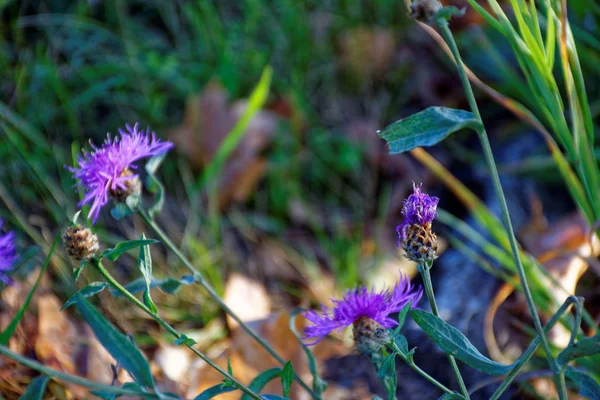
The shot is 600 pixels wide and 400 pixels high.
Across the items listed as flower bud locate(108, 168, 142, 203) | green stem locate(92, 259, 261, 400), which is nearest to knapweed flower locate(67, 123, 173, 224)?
flower bud locate(108, 168, 142, 203)

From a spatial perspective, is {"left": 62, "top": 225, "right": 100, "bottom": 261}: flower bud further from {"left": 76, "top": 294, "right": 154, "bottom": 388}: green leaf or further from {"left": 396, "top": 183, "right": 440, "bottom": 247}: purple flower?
{"left": 396, "top": 183, "right": 440, "bottom": 247}: purple flower

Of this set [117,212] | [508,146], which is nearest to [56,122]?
[117,212]

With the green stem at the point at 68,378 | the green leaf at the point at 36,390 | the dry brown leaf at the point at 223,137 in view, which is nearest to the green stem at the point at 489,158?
the green stem at the point at 68,378

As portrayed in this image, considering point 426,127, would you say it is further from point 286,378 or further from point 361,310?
point 286,378

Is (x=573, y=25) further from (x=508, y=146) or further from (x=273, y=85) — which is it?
(x=273, y=85)

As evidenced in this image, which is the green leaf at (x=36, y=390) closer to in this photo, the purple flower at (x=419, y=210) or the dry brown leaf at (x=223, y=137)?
the purple flower at (x=419, y=210)

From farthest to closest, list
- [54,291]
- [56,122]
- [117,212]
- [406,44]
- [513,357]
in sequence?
[406,44]
[56,122]
[54,291]
[513,357]
[117,212]
